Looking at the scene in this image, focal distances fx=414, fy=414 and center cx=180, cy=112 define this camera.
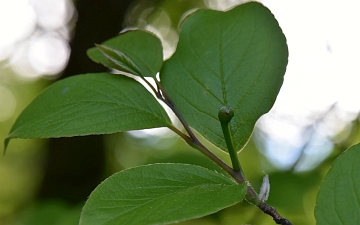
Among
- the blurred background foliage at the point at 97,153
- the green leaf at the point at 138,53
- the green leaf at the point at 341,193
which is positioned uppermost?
the green leaf at the point at 138,53

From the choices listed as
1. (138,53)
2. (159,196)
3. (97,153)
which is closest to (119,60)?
(138,53)

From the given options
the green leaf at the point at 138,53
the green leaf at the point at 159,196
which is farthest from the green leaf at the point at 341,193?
the green leaf at the point at 138,53

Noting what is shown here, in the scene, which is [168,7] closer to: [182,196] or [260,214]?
[260,214]

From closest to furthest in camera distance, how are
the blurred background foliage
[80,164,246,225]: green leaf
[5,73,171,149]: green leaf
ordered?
[80,164,246,225]: green leaf < [5,73,171,149]: green leaf < the blurred background foliage

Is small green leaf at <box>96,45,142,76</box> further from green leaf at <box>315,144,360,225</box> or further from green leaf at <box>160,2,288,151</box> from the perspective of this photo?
green leaf at <box>315,144,360,225</box>

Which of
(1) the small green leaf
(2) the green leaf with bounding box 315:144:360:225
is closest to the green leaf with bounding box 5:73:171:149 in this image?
(1) the small green leaf

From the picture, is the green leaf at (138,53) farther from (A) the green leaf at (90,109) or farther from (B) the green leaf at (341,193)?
(B) the green leaf at (341,193)

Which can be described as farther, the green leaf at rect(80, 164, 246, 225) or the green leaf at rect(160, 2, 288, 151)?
the green leaf at rect(160, 2, 288, 151)
